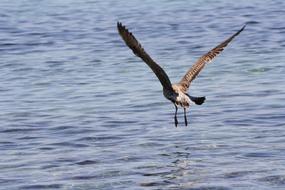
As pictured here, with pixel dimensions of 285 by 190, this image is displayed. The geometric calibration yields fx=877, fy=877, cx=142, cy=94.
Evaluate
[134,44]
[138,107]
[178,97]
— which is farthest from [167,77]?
[138,107]

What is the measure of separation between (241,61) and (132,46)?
1160cm

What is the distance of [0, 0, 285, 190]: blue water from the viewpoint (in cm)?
1440

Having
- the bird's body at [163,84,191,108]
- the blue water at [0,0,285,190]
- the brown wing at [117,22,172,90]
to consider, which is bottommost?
the blue water at [0,0,285,190]

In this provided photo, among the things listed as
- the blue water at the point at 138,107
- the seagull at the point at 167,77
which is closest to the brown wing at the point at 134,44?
the seagull at the point at 167,77

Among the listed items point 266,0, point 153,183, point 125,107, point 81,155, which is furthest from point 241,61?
point 266,0

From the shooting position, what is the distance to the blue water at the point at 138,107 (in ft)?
47.2

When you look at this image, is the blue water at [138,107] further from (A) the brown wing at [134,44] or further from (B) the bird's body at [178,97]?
(A) the brown wing at [134,44]

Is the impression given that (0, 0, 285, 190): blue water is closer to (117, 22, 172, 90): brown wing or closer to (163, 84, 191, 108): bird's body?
(163, 84, 191, 108): bird's body

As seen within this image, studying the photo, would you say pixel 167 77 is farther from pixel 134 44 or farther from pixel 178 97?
pixel 134 44

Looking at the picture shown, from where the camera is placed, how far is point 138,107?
64.6ft

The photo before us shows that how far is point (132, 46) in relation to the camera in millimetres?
13547

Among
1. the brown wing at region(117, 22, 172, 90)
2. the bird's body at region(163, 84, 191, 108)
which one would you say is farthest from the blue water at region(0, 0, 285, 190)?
the brown wing at region(117, 22, 172, 90)

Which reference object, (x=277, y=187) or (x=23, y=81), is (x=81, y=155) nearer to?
(x=277, y=187)

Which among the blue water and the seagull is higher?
the seagull
